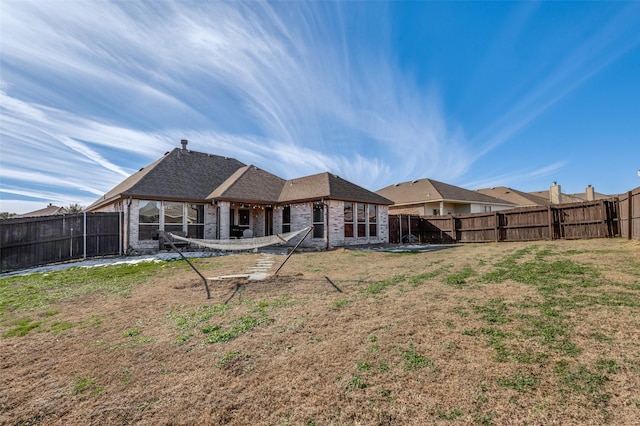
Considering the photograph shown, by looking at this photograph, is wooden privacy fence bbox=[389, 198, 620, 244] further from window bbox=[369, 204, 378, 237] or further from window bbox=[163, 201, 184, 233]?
window bbox=[163, 201, 184, 233]

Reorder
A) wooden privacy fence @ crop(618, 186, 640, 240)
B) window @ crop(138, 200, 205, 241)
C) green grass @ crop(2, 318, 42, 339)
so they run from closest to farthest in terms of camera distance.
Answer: green grass @ crop(2, 318, 42, 339), wooden privacy fence @ crop(618, 186, 640, 240), window @ crop(138, 200, 205, 241)

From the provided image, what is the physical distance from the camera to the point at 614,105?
13031mm

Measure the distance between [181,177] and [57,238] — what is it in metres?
6.03

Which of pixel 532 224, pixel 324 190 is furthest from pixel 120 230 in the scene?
pixel 532 224

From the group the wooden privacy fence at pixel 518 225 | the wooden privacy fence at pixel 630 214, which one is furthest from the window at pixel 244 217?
the wooden privacy fence at pixel 630 214

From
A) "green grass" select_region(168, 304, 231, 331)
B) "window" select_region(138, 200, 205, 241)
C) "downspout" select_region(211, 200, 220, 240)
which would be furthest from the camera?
"downspout" select_region(211, 200, 220, 240)

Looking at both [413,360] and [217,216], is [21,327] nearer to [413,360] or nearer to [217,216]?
[413,360]

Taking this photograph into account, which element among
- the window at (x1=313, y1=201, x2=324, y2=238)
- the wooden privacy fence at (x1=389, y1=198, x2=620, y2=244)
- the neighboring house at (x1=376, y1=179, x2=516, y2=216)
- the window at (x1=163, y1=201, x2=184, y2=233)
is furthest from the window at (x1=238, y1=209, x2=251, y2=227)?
the neighboring house at (x1=376, y1=179, x2=516, y2=216)

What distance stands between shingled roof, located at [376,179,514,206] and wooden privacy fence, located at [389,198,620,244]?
14.3ft

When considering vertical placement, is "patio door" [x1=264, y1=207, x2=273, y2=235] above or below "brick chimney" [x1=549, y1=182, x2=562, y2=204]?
below

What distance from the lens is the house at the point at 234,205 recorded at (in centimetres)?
1392

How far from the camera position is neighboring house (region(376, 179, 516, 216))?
906 inches

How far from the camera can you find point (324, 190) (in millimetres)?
15188

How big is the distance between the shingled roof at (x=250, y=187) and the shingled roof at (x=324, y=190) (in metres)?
0.69
